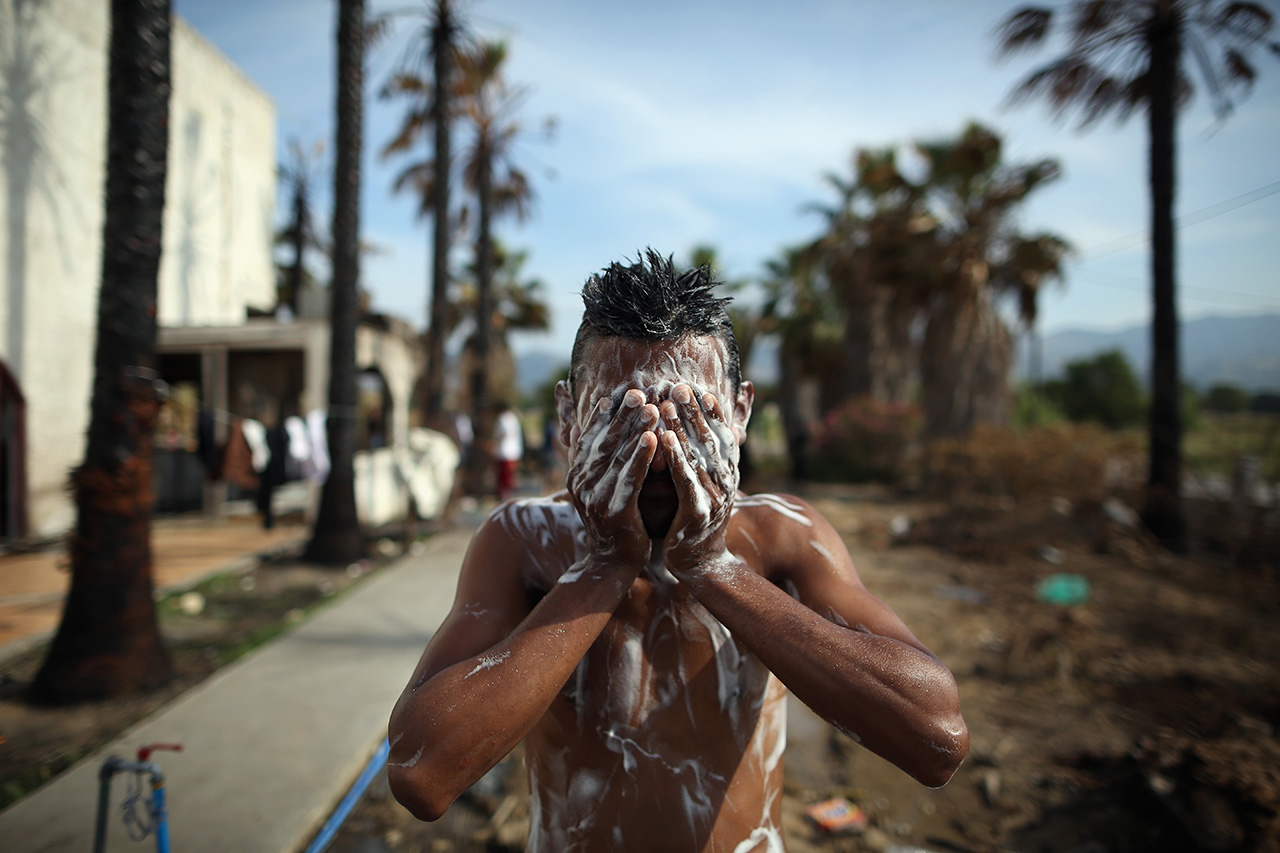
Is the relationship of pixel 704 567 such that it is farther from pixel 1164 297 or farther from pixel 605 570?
pixel 1164 297

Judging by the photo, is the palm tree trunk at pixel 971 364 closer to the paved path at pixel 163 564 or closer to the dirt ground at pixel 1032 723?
the dirt ground at pixel 1032 723

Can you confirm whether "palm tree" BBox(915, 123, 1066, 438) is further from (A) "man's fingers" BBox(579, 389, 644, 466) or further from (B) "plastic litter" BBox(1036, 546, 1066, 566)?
(A) "man's fingers" BBox(579, 389, 644, 466)

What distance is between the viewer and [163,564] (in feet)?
22.7

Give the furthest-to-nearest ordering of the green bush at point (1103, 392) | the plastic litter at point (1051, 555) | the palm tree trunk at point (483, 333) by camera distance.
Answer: the green bush at point (1103, 392) → the palm tree trunk at point (483, 333) → the plastic litter at point (1051, 555)

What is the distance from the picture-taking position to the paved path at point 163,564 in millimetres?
4969

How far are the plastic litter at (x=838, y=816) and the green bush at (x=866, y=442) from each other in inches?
533

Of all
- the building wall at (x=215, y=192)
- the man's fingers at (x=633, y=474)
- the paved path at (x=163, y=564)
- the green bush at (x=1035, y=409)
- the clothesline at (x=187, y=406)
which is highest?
the building wall at (x=215, y=192)

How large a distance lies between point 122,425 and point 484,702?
395 centimetres

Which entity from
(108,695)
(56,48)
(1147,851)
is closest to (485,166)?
(56,48)

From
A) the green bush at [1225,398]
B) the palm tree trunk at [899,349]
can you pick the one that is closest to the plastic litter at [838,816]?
the palm tree trunk at [899,349]

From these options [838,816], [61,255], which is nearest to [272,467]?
[61,255]

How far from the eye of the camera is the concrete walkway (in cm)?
263

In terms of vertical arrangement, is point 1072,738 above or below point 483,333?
below

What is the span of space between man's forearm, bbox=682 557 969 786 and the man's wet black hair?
57 cm
